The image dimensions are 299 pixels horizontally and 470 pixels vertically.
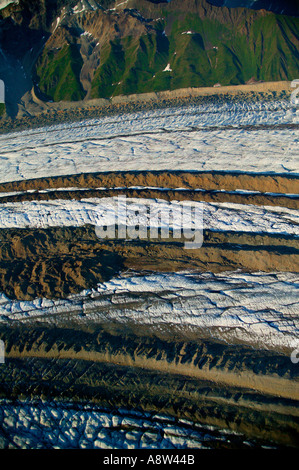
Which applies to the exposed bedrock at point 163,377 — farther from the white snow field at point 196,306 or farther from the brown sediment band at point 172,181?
the brown sediment band at point 172,181

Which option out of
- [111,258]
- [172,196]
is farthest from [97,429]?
[172,196]

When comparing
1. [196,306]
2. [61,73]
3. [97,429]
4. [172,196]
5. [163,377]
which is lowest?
[97,429]

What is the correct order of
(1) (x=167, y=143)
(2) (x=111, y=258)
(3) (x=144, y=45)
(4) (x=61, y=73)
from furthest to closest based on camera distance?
(3) (x=144, y=45), (4) (x=61, y=73), (1) (x=167, y=143), (2) (x=111, y=258)

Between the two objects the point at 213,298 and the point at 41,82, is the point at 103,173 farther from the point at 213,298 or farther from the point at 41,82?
the point at 41,82

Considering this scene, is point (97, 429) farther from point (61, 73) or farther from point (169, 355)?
point (61, 73)

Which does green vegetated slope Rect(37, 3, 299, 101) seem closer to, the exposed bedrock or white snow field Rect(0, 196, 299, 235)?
white snow field Rect(0, 196, 299, 235)
